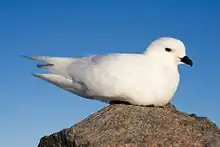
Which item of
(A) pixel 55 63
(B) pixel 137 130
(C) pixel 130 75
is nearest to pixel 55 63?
(A) pixel 55 63

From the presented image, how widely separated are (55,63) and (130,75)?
2065 millimetres

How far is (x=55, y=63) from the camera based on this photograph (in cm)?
1021

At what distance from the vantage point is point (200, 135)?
8.31 m

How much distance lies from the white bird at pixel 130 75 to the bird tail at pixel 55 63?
0.03m

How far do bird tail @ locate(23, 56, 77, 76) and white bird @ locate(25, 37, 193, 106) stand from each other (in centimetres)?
3

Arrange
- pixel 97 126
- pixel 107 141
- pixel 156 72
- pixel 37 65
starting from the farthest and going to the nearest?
pixel 37 65 < pixel 156 72 < pixel 97 126 < pixel 107 141

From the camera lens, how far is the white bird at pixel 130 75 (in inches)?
351

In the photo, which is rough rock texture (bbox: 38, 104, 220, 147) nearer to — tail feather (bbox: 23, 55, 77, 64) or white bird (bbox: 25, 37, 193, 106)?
white bird (bbox: 25, 37, 193, 106)

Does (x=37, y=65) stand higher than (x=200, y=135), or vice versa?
(x=37, y=65)

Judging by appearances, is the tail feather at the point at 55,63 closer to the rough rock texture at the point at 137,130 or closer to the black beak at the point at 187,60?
the rough rock texture at the point at 137,130

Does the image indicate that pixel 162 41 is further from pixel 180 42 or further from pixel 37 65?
pixel 37 65

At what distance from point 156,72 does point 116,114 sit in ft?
3.96

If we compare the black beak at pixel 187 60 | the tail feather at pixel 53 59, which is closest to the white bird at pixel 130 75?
the black beak at pixel 187 60

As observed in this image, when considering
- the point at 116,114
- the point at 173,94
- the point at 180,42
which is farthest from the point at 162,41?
the point at 116,114
